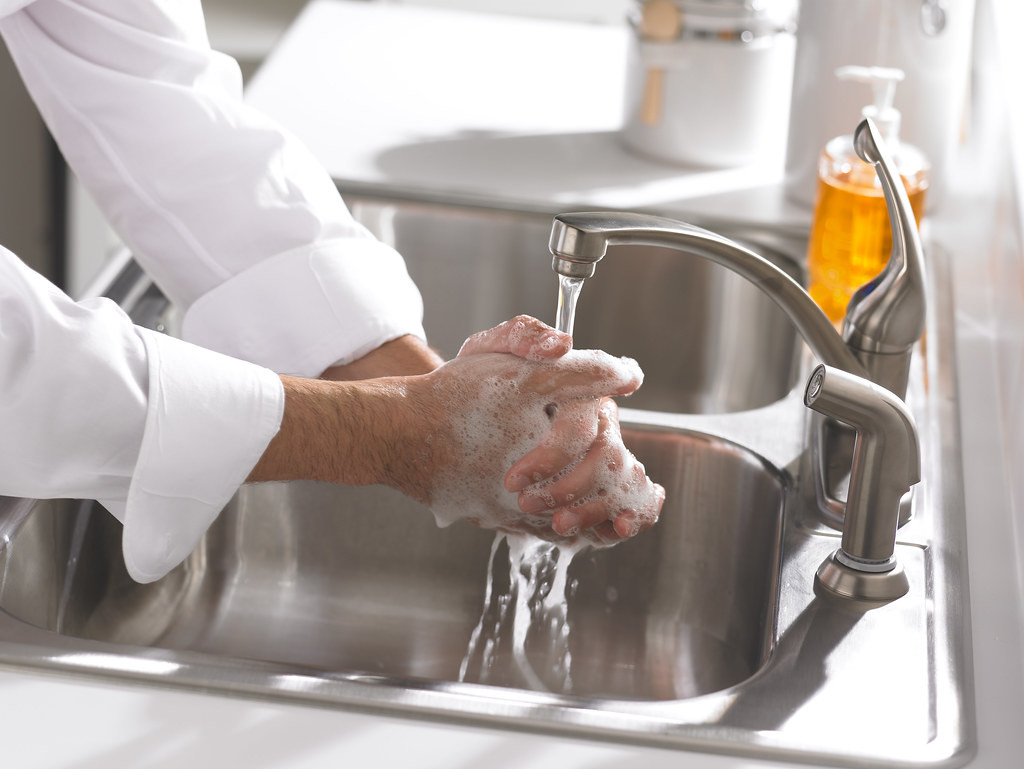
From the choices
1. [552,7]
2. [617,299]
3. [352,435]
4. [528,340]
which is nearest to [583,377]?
[528,340]

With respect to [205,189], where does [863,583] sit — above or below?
below

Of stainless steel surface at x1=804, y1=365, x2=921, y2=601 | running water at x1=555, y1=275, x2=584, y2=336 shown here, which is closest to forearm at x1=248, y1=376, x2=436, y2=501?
running water at x1=555, y1=275, x2=584, y2=336

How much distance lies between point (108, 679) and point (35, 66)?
57 cm

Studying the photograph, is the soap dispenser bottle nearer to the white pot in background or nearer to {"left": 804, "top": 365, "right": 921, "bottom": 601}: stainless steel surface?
the white pot in background

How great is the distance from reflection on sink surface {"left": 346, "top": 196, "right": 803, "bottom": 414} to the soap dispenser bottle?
0.44ft

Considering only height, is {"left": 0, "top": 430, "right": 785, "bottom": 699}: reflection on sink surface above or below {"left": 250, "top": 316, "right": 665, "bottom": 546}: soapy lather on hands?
below

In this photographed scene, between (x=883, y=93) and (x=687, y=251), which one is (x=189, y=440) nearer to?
(x=687, y=251)

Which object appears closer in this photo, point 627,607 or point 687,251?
point 687,251

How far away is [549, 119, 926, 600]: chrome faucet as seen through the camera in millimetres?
667

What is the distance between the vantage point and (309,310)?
3.07 feet

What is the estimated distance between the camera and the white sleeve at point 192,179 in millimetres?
957

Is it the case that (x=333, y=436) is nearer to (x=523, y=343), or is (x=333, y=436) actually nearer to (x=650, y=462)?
(x=523, y=343)

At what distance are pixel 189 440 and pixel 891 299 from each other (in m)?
0.45

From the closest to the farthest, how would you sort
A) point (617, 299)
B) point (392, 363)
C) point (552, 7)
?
point (392, 363) → point (617, 299) → point (552, 7)
